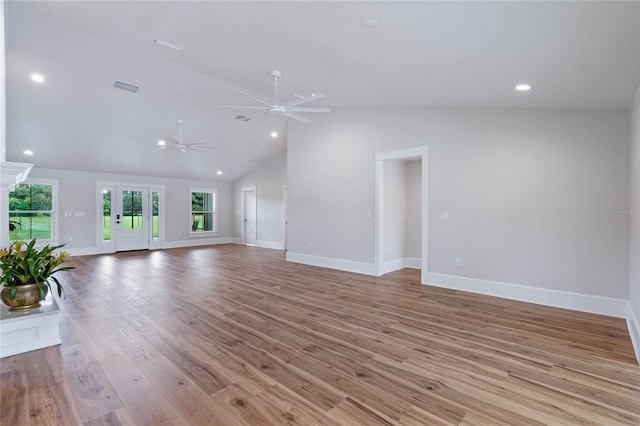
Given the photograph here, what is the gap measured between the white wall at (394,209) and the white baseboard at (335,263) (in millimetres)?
399

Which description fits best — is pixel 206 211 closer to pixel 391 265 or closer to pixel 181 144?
pixel 181 144

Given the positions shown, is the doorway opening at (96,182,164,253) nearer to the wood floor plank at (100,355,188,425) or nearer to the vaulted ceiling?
the vaulted ceiling

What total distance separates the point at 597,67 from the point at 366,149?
3.71 meters

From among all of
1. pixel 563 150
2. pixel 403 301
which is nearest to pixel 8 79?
pixel 403 301

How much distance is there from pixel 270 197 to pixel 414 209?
5.29m

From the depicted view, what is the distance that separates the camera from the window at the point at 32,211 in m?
7.95

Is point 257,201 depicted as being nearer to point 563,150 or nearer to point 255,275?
point 255,275

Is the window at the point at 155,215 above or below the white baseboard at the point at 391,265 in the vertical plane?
above

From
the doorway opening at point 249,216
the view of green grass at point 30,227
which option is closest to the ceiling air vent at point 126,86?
the view of green grass at point 30,227

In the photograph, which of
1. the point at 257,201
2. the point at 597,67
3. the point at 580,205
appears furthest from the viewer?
the point at 257,201

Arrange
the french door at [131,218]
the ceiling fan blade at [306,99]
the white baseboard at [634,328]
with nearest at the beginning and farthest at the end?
the white baseboard at [634,328], the ceiling fan blade at [306,99], the french door at [131,218]

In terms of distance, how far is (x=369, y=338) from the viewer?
3006mm

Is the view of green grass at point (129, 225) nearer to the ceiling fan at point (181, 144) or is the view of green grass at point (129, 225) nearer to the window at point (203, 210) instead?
the window at point (203, 210)

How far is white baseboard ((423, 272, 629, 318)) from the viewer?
3711 millimetres
